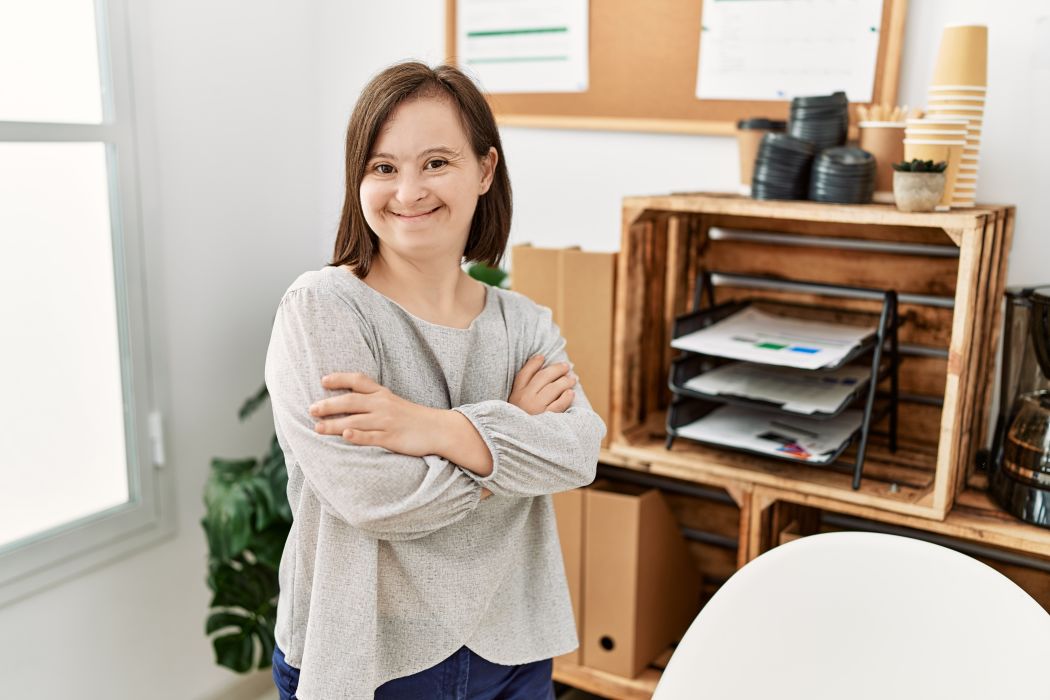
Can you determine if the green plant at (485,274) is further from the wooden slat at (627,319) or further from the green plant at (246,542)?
the wooden slat at (627,319)

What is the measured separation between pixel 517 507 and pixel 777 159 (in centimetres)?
75

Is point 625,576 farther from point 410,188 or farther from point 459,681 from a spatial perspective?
point 410,188

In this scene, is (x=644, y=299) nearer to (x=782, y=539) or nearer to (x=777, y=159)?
(x=777, y=159)

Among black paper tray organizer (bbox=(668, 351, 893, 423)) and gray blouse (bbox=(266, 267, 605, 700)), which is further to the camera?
black paper tray organizer (bbox=(668, 351, 893, 423))

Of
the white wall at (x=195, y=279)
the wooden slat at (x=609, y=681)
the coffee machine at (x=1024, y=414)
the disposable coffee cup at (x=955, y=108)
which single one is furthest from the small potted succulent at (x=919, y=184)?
the white wall at (x=195, y=279)

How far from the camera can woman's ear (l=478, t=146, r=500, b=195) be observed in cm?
119

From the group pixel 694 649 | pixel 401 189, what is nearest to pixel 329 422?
pixel 401 189

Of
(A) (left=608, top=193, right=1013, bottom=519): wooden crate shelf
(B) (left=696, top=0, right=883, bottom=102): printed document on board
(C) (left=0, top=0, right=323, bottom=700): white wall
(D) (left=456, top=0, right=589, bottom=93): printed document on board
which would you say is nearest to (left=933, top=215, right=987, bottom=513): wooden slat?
(A) (left=608, top=193, right=1013, bottom=519): wooden crate shelf

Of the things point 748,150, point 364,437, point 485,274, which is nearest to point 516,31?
point 485,274

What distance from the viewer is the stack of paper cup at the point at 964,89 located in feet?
4.81

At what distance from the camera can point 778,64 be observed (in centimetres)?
180

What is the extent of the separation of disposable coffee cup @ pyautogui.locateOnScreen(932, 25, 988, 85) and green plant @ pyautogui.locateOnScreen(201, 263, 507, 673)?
873 millimetres

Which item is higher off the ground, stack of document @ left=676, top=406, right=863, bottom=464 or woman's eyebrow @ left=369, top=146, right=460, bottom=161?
woman's eyebrow @ left=369, top=146, right=460, bottom=161

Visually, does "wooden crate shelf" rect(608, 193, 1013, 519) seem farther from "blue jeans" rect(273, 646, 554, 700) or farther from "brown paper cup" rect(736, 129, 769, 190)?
"blue jeans" rect(273, 646, 554, 700)
